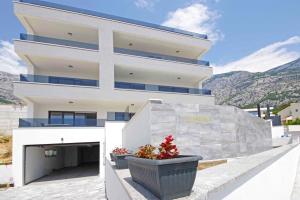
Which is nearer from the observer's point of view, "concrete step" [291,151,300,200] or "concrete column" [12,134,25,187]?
"concrete step" [291,151,300,200]

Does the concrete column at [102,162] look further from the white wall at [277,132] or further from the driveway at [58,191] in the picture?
the white wall at [277,132]

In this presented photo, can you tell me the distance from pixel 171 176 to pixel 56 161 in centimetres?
2045

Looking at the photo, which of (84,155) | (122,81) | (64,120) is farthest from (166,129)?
(84,155)

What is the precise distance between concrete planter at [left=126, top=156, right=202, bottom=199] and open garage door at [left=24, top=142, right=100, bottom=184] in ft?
43.5

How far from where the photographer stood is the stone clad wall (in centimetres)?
848

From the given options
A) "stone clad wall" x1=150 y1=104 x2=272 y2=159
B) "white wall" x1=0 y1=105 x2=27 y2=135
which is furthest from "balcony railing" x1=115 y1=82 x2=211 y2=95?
"white wall" x1=0 y1=105 x2=27 y2=135

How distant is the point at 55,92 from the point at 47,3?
7.64 meters

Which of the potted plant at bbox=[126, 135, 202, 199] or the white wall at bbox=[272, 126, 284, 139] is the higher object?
the potted plant at bbox=[126, 135, 202, 199]

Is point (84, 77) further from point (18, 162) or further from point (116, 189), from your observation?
point (116, 189)

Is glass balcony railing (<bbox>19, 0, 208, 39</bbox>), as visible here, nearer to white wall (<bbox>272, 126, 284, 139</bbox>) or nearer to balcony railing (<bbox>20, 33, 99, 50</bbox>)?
balcony railing (<bbox>20, 33, 99, 50</bbox>)

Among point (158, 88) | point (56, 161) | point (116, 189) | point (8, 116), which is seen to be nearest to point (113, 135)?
point (158, 88)

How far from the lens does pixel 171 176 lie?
2.66 m

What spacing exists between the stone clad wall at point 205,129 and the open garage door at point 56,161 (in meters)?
8.61

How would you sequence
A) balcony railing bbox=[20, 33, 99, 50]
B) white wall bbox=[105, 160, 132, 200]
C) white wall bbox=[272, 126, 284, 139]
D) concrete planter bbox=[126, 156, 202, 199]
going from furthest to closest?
white wall bbox=[272, 126, 284, 139] < balcony railing bbox=[20, 33, 99, 50] < white wall bbox=[105, 160, 132, 200] < concrete planter bbox=[126, 156, 202, 199]
